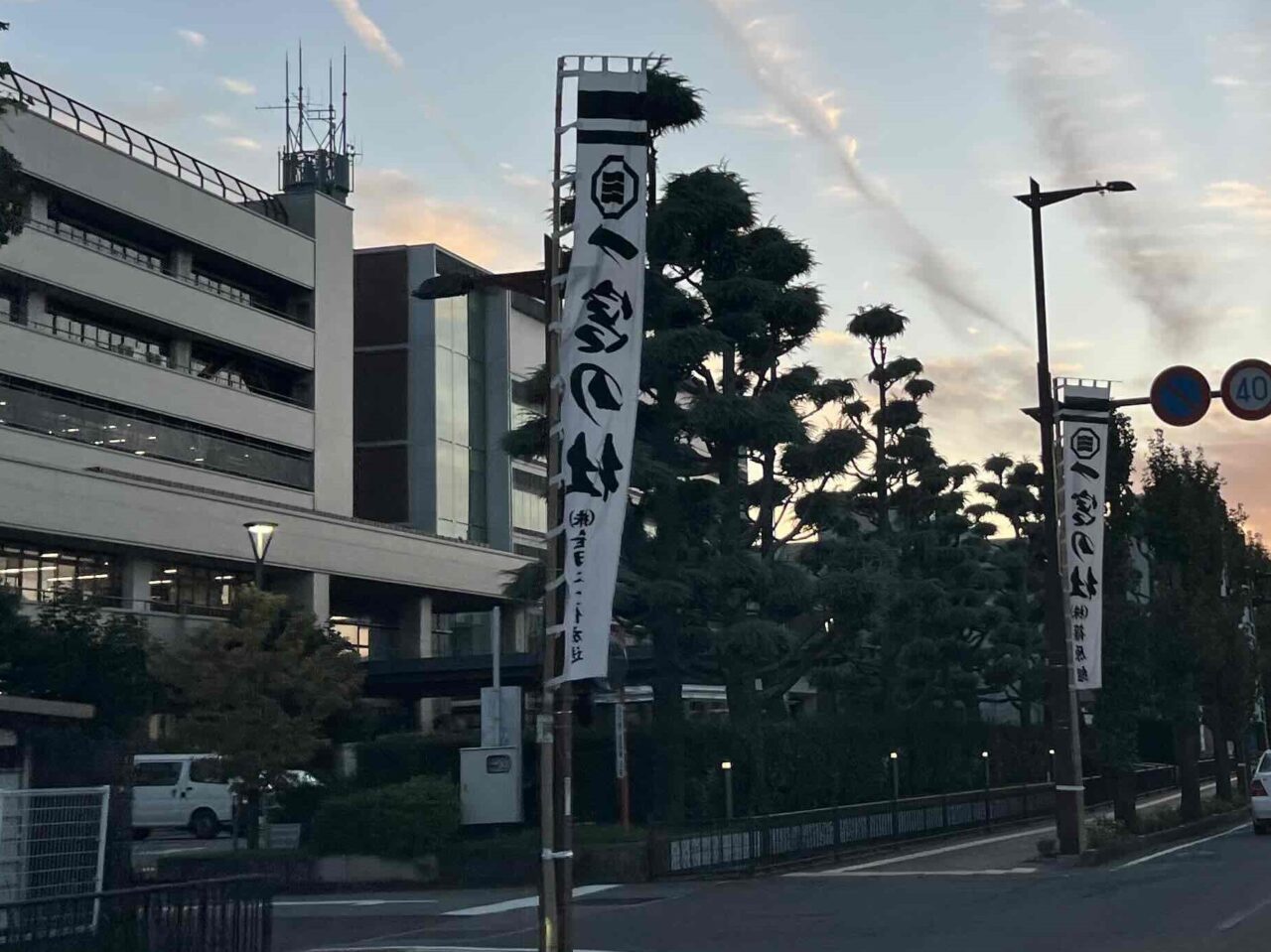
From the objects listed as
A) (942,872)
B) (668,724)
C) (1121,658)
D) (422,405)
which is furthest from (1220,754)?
(422,405)

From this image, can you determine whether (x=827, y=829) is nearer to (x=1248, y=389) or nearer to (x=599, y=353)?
(x=1248, y=389)

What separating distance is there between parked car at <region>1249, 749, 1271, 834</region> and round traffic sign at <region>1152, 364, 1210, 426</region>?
12.6 m

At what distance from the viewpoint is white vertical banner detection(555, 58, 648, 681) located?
13023mm

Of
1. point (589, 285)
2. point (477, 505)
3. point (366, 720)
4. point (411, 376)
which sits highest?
point (411, 376)

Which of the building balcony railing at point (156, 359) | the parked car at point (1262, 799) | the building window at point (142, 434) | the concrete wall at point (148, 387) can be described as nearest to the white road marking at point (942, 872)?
the parked car at point (1262, 799)

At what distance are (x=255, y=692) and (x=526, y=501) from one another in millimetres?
35922

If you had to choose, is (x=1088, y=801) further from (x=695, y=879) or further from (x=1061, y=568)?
(x=695, y=879)

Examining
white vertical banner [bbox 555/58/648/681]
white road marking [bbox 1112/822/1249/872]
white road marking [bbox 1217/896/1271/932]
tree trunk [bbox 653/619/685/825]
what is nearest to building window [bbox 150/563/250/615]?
tree trunk [bbox 653/619/685/825]

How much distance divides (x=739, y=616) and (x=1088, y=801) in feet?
53.8

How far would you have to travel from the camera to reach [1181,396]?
72.7 feet

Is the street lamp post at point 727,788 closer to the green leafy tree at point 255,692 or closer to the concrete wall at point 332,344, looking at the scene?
the green leafy tree at point 255,692

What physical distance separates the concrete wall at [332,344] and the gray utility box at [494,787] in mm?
32627

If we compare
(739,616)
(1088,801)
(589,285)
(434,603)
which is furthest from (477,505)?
(589,285)

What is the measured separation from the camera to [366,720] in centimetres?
4353
